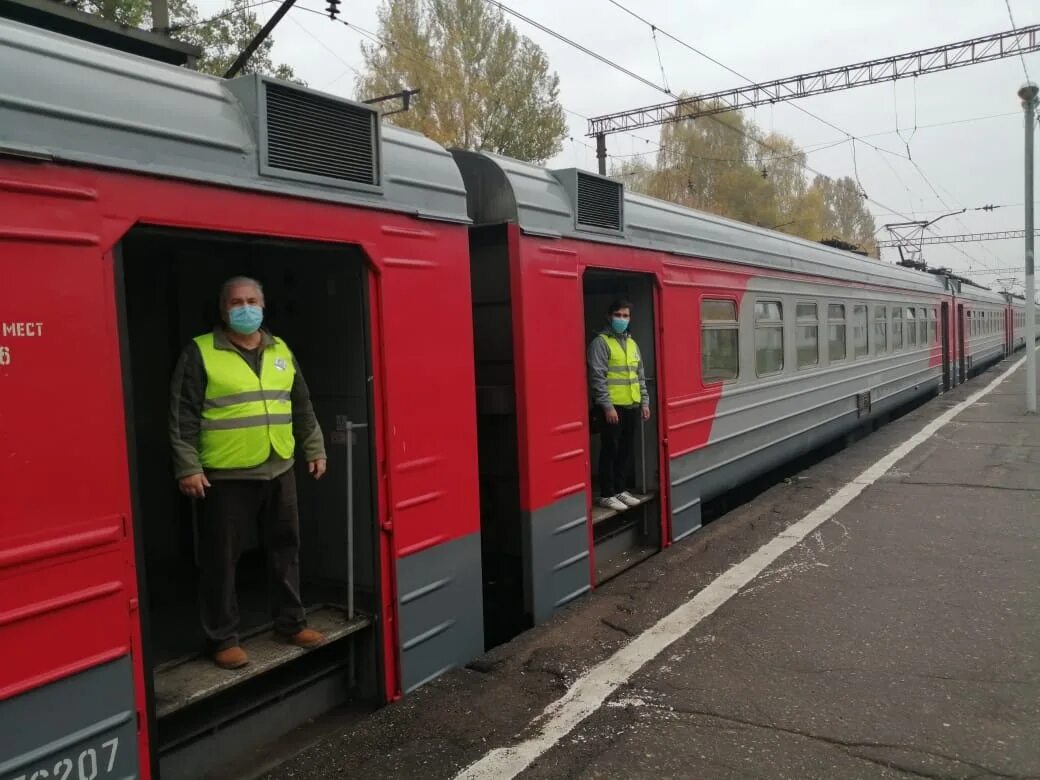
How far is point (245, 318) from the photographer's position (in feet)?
11.5

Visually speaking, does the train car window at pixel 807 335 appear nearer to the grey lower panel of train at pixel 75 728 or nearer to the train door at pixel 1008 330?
the grey lower panel of train at pixel 75 728

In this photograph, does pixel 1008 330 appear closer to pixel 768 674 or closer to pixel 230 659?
pixel 768 674

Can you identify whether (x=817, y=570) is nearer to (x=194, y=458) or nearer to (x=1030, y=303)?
(x=194, y=458)

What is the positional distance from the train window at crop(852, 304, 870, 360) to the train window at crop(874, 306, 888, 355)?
2.15 feet

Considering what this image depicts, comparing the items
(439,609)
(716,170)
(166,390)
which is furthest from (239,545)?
(716,170)

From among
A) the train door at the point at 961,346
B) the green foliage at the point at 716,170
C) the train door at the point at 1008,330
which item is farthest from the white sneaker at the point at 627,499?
the green foliage at the point at 716,170

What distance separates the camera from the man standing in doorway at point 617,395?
242 inches

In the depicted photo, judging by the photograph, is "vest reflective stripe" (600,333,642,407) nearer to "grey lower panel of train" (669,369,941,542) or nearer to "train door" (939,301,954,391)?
"grey lower panel of train" (669,369,941,542)

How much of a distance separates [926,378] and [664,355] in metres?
12.1

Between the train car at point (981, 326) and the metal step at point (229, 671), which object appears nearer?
the metal step at point (229, 671)

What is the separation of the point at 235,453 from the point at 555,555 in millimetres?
2224

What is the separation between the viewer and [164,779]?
316cm

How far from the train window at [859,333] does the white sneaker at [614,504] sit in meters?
6.48

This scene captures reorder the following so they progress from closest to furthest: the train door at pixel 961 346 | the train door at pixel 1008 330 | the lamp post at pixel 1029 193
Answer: the lamp post at pixel 1029 193
the train door at pixel 961 346
the train door at pixel 1008 330
